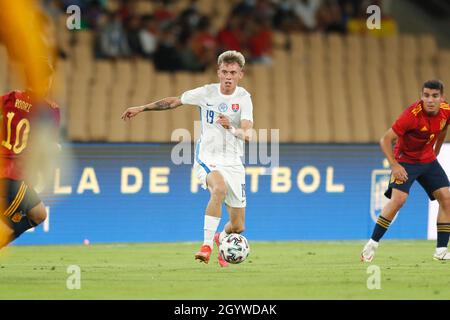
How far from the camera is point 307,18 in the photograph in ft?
65.1

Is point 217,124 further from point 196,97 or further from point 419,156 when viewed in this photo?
point 419,156

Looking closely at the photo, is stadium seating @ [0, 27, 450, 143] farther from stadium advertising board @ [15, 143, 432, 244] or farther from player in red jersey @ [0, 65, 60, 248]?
player in red jersey @ [0, 65, 60, 248]

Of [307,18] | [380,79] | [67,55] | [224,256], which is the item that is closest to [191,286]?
[224,256]

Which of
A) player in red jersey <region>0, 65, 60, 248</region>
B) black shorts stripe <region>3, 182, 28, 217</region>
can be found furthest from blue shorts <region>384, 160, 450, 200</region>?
black shorts stripe <region>3, 182, 28, 217</region>

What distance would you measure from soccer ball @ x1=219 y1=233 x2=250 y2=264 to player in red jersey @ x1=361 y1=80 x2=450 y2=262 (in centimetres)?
162

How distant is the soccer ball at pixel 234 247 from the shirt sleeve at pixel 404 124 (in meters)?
2.12

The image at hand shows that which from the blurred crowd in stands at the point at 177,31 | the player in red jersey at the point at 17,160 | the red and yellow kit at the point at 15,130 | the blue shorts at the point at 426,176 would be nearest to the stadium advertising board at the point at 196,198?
the blurred crowd in stands at the point at 177,31

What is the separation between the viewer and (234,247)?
11008 mm

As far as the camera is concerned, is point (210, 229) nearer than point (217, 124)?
Yes

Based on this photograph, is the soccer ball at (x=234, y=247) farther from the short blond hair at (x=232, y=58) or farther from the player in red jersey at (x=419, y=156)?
the short blond hair at (x=232, y=58)

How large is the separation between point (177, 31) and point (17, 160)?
8329 mm

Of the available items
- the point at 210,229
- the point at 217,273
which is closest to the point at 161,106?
the point at 210,229

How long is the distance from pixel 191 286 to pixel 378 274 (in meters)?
2.05

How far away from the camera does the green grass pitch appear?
367 inches
